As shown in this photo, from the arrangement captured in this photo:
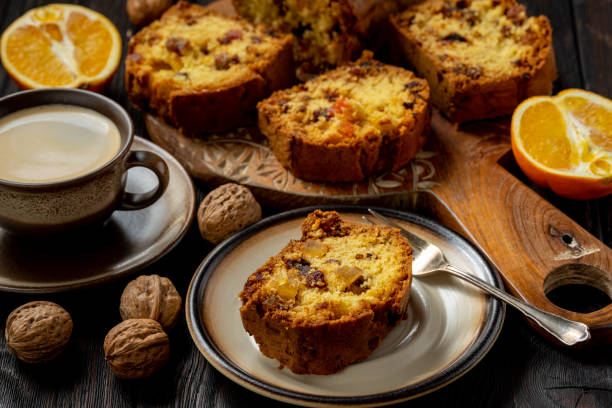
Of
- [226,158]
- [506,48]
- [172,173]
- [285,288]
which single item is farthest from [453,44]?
[285,288]

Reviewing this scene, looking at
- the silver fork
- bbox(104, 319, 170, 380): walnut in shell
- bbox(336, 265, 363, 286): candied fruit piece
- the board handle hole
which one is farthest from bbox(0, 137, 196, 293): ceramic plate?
the board handle hole

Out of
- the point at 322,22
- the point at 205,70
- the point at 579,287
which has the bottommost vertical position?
the point at 579,287

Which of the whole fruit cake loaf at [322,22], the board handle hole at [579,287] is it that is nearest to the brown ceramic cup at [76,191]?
the whole fruit cake loaf at [322,22]

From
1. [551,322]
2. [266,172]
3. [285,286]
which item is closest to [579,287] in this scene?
[551,322]

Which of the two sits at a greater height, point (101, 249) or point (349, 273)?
point (101, 249)

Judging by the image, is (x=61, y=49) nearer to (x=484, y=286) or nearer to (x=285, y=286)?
(x=285, y=286)

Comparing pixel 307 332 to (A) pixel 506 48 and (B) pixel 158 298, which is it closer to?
(B) pixel 158 298
